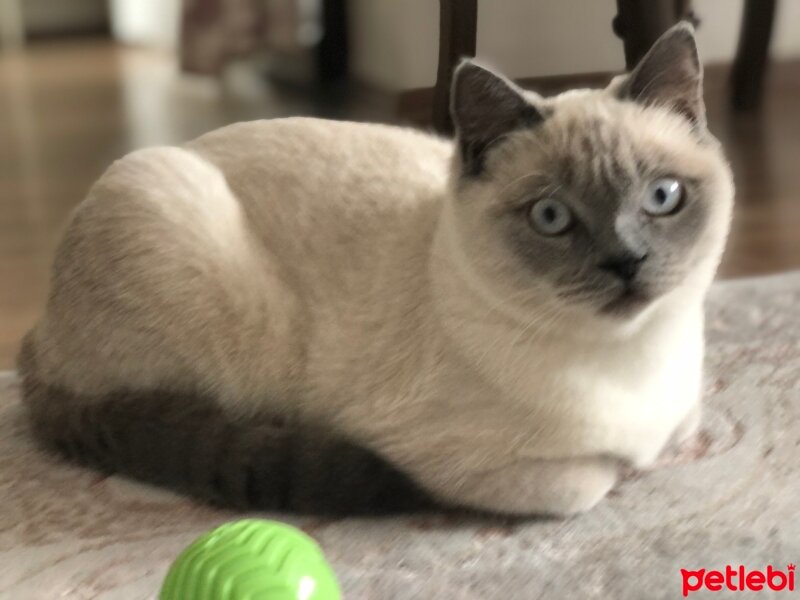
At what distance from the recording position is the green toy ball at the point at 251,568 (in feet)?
3.18

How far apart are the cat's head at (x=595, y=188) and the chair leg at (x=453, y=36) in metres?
0.83

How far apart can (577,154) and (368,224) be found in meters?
0.35

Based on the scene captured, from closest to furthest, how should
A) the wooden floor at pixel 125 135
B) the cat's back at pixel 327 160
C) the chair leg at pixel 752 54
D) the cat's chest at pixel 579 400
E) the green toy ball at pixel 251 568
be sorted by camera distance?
the green toy ball at pixel 251 568 → the cat's chest at pixel 579 400 → the cat's back at pixel 327 160 → the wooden floor at pixel 125 135 → the chair leg at pixel 752 54

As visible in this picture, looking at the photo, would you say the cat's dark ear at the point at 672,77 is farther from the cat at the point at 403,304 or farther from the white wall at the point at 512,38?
the white wall at the point at 512,38

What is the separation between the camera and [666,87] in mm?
1244

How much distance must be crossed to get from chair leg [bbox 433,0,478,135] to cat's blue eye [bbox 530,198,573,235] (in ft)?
2.97

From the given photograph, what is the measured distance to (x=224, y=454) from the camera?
1.31 m

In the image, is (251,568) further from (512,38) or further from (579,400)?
(512,38)

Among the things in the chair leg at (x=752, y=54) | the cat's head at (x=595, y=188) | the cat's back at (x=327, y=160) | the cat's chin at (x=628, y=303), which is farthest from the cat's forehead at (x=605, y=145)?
the chair leg at (x=752, y=54)

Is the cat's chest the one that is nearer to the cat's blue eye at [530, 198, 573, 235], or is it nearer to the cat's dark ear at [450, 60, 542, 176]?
the cat's blue eye at [530, 198, 573, 235]

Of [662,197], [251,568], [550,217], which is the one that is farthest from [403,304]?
[251,568]

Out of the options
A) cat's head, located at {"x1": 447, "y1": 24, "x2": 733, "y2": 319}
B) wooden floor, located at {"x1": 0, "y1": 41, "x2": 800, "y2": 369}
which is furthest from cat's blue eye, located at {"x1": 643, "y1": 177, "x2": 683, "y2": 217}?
wooden floor, located at {"x1": 0, "y1": 41, "x2": 800, "y2": 369}

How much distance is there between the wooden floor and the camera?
7.89ft

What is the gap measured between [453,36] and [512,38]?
554 mm
